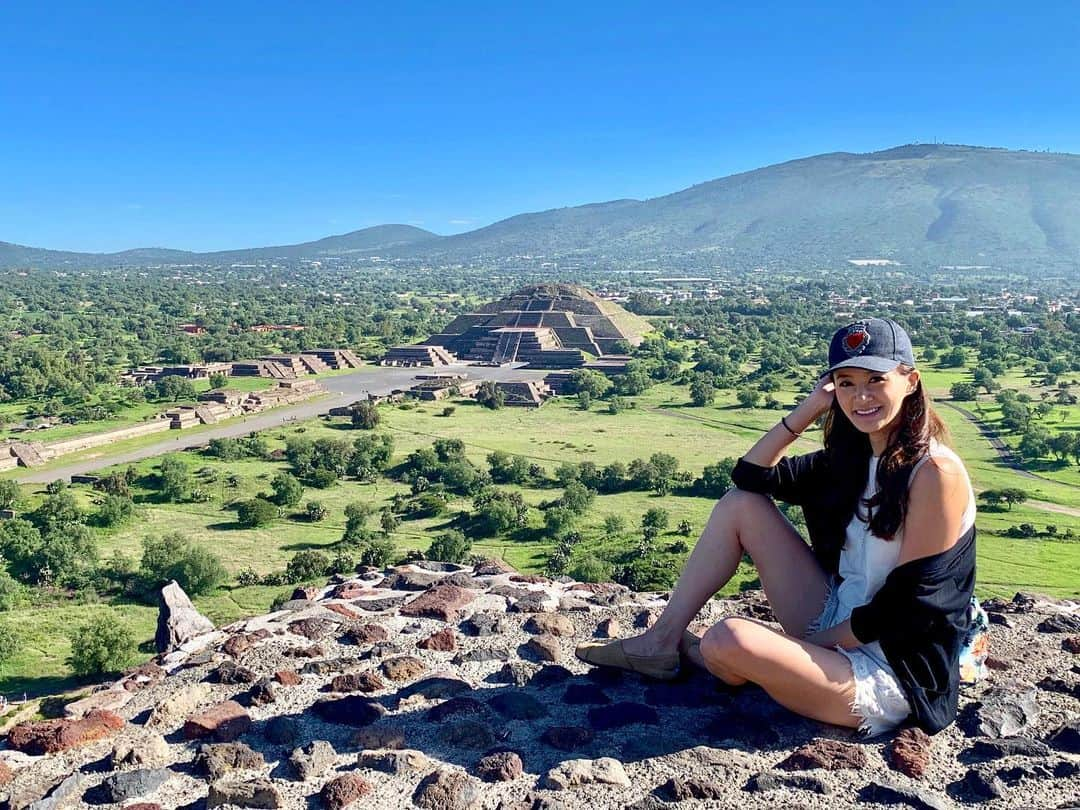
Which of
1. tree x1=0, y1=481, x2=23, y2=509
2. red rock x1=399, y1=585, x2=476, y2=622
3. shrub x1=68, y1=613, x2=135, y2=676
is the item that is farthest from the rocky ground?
tree x1=0, y1=481, x2=23, y2=509

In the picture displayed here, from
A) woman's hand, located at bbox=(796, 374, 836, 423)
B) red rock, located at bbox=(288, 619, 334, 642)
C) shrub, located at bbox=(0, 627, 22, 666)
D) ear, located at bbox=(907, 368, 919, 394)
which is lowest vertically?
shrub, located at bbox=(0, 627, 22, 666)

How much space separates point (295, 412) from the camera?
35.2m

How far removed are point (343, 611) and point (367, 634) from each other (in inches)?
27.3

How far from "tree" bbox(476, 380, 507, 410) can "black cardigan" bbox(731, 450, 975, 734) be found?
3286cm

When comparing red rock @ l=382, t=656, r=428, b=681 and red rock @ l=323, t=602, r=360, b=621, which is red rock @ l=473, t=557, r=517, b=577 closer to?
red rock @ l=323, t=602, r=360, b=621

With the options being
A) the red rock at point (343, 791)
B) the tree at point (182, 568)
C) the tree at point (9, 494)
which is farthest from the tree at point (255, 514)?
the red rock at point (343, 791)

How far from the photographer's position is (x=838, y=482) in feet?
13.2

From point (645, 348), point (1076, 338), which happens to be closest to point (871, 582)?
point (645, 348)

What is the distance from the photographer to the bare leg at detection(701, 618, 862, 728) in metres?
3.67

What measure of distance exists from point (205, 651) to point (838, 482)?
3.80 metres

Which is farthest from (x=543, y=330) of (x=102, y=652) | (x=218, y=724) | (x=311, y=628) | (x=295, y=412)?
(x=218, y=724)

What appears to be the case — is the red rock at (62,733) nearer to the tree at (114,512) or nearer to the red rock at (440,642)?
the red rock at (440,642)

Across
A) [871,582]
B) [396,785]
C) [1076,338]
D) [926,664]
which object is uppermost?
[871,582]

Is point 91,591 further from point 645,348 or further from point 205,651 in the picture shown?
point 645,348
